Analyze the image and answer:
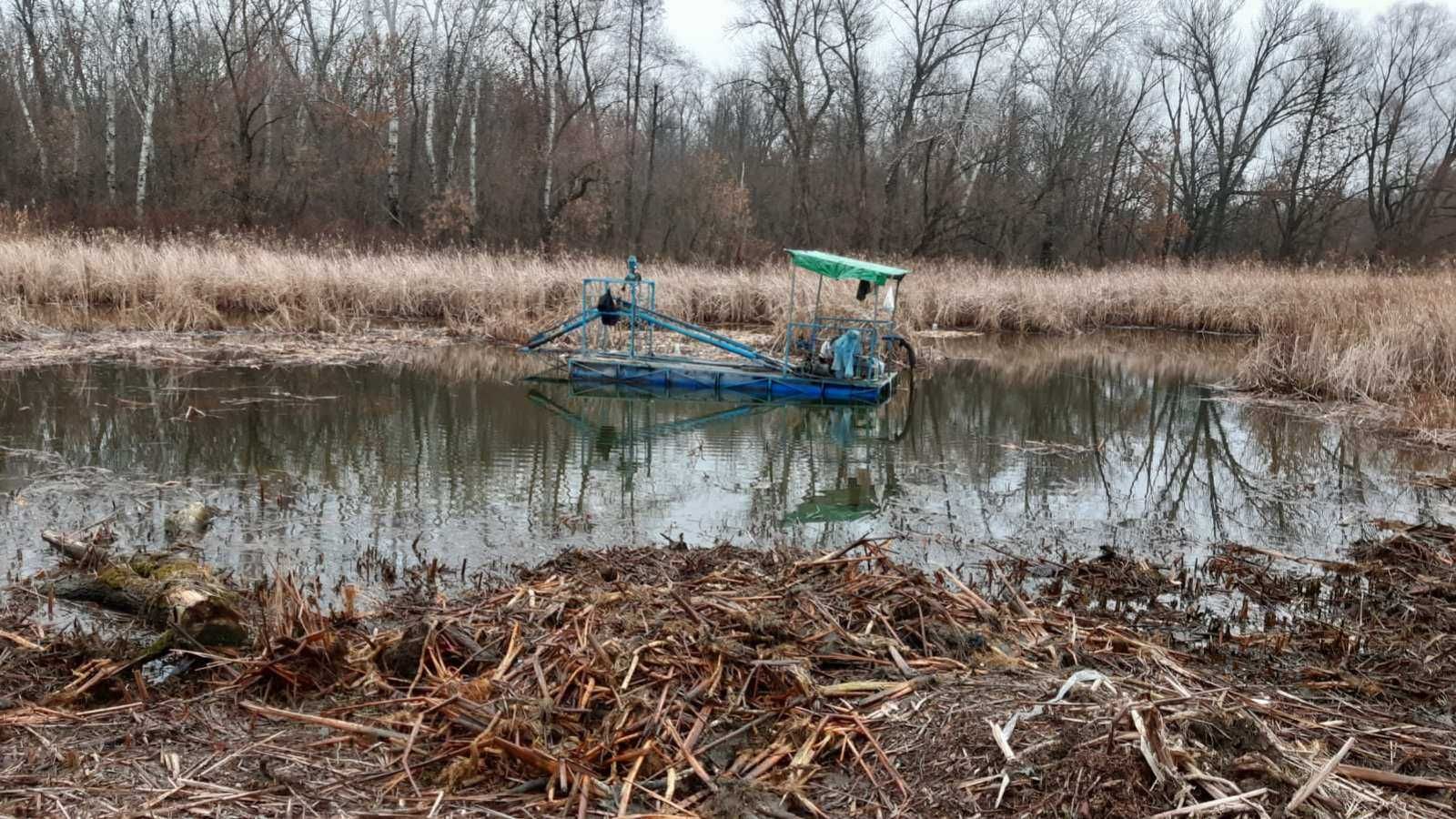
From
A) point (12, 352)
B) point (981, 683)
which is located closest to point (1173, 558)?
point (981, 683)

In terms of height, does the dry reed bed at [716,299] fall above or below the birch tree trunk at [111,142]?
below

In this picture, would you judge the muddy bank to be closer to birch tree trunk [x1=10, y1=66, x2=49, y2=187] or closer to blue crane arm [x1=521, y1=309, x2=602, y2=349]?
blue crane arm [x1=521, y1=309, x2=602, y2=349]

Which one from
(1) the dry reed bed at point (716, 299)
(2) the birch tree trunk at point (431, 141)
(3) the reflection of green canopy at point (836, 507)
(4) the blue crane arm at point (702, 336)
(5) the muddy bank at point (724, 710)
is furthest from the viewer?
(2) the birch tree trunk at point (431, 141)

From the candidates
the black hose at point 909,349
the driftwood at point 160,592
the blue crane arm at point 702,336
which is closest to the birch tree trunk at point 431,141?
the blue crane arm at point 702,336

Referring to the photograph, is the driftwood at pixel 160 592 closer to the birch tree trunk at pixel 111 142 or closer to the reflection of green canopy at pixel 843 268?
the reflection of green canopy at pixel 843 268

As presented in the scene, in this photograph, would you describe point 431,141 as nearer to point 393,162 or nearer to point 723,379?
point 393,162

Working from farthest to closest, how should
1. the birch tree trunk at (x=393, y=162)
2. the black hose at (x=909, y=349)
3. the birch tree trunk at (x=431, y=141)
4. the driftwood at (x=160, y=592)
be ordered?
the birch tree trunk at (x=431, y=141) → the birch tree trunk at (x=393, y=162) → the black hose at (x=909, y=349) → the driftwood at (x=160, y=592)

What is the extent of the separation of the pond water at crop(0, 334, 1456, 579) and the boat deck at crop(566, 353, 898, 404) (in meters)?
0.39

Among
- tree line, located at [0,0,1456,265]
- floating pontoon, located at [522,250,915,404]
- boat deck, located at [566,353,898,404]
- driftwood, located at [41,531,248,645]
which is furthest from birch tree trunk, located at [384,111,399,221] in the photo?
driftwood, located at [41,531,248,645]

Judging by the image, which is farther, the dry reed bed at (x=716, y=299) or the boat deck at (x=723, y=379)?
the dry reed bed at (x=716, y=299)

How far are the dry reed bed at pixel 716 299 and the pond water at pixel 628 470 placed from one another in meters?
1.80

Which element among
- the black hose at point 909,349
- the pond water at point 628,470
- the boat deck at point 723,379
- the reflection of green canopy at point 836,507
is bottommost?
the reflection of green canopy at point 836,507

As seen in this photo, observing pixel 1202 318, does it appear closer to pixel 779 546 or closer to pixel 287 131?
pixel 779 546

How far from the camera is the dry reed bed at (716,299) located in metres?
12.6
